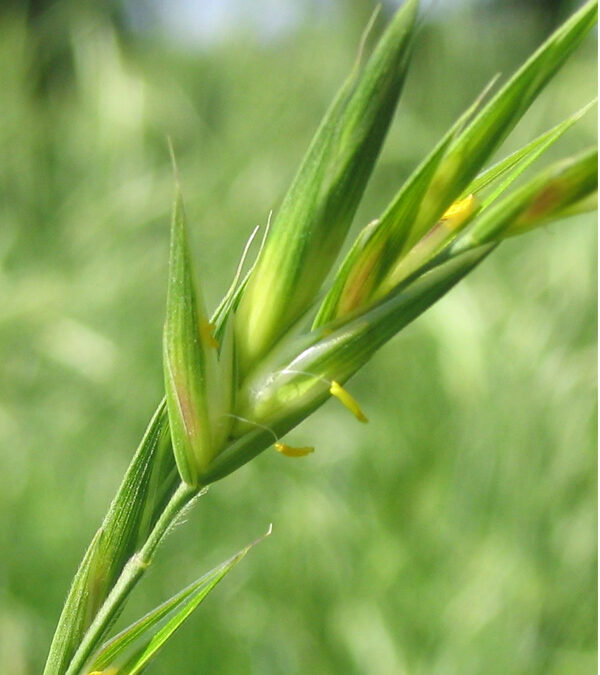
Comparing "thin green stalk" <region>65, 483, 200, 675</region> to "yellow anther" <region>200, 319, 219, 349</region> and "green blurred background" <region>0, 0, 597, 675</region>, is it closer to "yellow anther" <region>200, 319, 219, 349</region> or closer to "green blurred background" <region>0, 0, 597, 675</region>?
"yellow anther" <region>200, 319, 219, 349</region>

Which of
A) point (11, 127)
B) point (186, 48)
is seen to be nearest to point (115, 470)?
point (11, 127)

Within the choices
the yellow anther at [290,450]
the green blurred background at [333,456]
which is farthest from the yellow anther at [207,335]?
the green blurred background at [333,456]

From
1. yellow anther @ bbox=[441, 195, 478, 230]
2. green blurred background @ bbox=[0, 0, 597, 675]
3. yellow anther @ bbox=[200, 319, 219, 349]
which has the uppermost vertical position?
yellow anther @ bbox=[441, 195, 478, 230]

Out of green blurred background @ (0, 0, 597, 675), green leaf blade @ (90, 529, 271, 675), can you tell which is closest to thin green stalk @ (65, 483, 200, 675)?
green leaf blade @ (90, 529, 271, 675)

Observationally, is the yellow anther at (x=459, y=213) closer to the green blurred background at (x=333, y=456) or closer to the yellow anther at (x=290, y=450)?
the yellow anther at (x=290, y=450)

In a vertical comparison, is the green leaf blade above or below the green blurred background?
above

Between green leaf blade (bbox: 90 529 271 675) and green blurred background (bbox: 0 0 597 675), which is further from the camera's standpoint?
green blurred background (bbox: 0 0 597 675)
